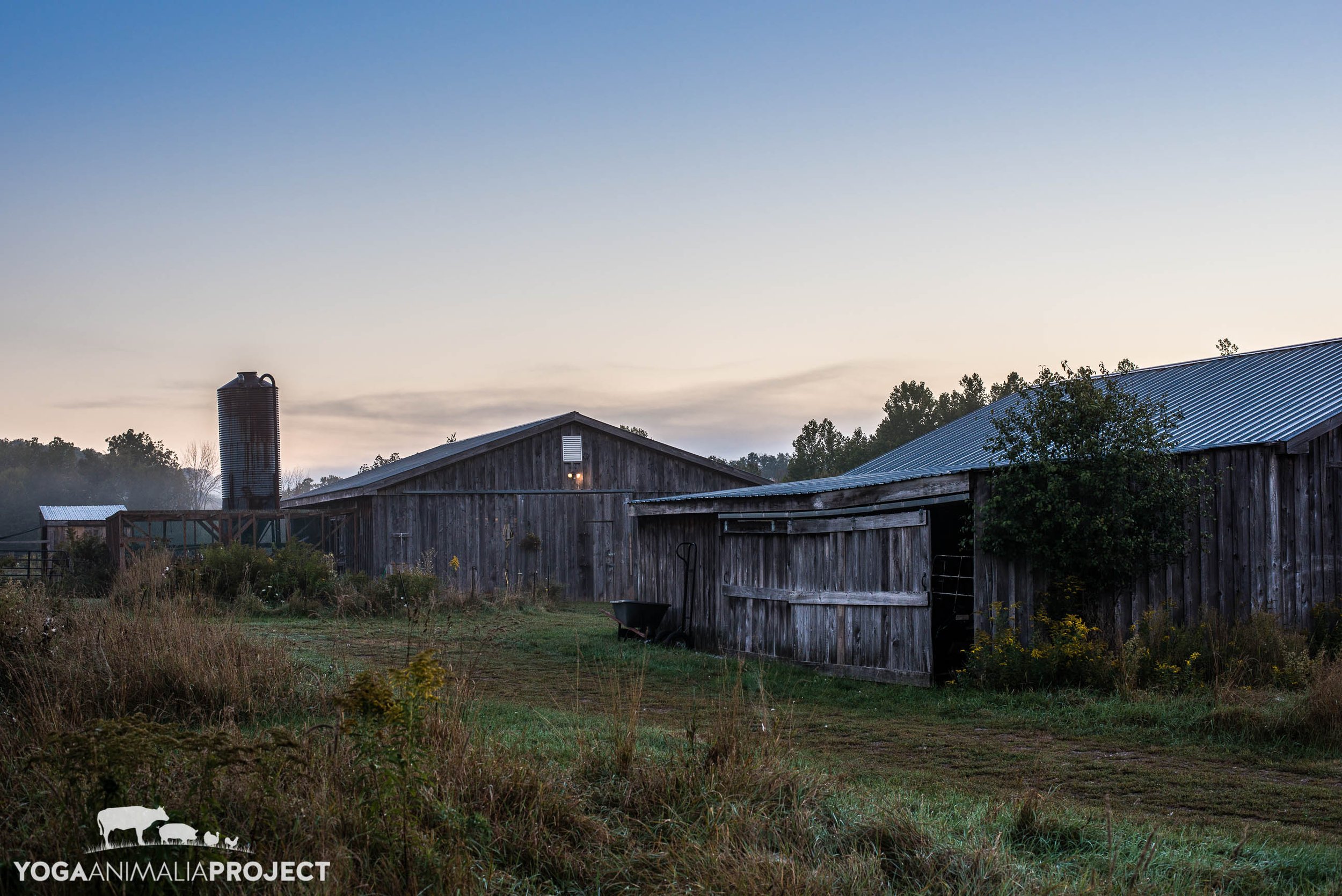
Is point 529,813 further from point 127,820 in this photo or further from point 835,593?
point 835,593

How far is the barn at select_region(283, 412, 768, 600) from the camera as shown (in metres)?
26.1

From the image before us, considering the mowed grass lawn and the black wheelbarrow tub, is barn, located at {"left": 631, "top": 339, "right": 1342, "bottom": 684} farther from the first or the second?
the black wheelbarrow tub

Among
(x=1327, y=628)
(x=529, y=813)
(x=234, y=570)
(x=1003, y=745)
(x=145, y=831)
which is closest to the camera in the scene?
(x=145, y=831)

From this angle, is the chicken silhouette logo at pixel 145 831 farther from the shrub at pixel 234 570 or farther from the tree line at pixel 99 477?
the tree line at pixel 99 477

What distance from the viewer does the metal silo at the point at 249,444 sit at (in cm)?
2802

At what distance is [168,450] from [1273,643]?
281 ft

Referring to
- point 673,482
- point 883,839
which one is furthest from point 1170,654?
point 673,482

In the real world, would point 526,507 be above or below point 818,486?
below

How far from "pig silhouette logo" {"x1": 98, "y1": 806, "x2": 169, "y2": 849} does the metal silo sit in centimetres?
2497

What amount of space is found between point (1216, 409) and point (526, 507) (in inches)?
655

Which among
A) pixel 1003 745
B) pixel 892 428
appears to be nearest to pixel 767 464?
pixel 892 428

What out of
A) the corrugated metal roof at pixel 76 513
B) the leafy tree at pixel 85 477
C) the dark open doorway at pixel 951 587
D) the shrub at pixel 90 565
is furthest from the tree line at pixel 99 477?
the dark open doorway at pixel 951 587

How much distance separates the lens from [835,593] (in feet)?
46.1

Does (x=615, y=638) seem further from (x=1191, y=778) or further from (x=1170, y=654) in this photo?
(x=1191, y=778)
